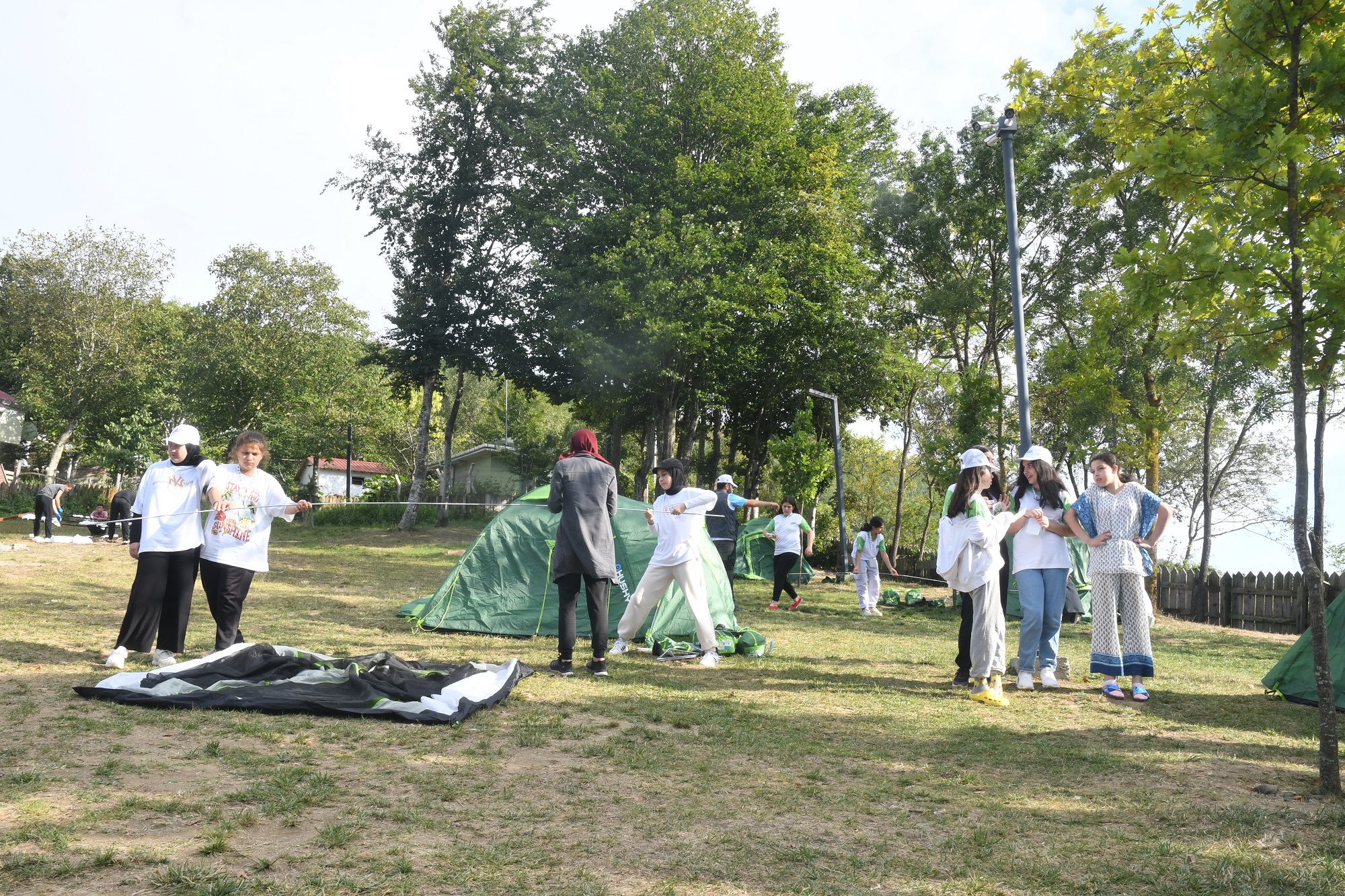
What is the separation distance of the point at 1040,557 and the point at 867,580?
25.3 feet

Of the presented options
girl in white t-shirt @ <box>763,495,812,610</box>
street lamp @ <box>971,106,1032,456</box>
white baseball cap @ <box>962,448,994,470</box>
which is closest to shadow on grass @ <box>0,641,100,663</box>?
white baseball cap @ <box>962,448,994,470</box>

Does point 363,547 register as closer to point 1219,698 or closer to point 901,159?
point 901,159

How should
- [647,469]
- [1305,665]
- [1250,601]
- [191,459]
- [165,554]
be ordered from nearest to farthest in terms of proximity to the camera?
1. [165,554]
2. [1305,665]
3. [191,459]
4. [1250,601]
5. [647,469]

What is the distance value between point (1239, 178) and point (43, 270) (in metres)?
42.2

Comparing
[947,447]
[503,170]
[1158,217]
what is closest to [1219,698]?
[947,447]

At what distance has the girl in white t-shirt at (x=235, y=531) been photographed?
725 cm

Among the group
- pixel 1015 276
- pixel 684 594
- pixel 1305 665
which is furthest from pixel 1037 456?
pixel 684 594

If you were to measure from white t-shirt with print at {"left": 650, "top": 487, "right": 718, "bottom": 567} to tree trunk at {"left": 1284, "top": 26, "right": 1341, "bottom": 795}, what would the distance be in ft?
14.4

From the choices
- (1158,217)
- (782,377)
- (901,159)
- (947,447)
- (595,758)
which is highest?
Answer: (901,159)

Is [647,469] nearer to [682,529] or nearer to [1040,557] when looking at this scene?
[682,529]

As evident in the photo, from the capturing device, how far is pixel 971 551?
7281 mm

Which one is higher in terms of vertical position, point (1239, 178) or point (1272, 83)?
point (1272, 83)

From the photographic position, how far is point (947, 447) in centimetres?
1750

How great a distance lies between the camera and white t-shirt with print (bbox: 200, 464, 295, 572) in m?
7.25
